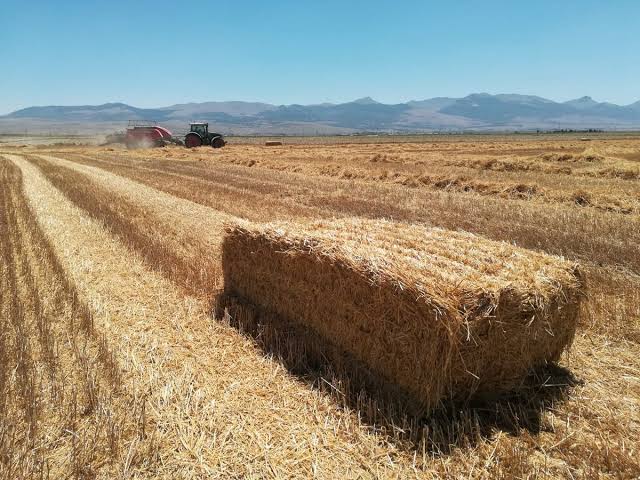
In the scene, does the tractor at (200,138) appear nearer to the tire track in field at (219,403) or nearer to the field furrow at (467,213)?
the field furrow at (467,213)

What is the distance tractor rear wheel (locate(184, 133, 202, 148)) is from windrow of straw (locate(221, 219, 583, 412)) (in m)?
42.7

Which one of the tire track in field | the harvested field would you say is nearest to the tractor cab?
the harvested field

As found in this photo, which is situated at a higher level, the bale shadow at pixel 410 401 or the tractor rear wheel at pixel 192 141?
the tractor rear wheel at pixel 192 141

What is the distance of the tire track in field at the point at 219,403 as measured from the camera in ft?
10.6

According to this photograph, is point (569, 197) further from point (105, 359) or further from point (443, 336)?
point (105, 359)

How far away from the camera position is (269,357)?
4.66 metres

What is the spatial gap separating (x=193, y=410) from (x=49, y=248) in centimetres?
610

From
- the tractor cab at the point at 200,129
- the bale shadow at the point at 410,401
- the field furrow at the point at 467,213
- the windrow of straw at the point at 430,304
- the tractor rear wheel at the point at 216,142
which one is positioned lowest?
the bale shadow at the point at 410,401

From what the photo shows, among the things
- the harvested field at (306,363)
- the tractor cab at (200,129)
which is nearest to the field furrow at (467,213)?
the harvested field at (306,363)

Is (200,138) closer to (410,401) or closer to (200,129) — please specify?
(200,129)

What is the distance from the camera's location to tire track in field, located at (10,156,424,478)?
323 centimetres

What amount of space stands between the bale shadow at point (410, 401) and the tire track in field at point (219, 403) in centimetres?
14

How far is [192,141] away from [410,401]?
1780 inches

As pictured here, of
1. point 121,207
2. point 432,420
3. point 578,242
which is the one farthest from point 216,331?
point 121,207
